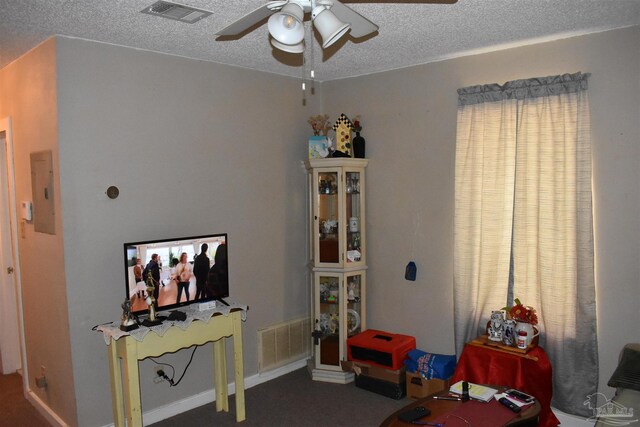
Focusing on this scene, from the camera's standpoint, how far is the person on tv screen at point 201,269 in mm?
3398

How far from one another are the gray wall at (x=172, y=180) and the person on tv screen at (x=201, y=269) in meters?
0.30

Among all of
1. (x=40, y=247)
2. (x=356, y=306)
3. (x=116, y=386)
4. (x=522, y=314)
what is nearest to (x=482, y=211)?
(x=522, y=314)

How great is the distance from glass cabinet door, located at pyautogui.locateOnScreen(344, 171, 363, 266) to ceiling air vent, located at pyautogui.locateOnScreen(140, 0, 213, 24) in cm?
188

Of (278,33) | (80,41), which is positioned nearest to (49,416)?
(80,41)

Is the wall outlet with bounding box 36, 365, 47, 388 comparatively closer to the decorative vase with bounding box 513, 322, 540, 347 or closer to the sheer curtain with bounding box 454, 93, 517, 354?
the sheer curtain with bounding box 454, 93, 517, 354

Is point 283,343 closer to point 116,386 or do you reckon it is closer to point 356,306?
point 356,306

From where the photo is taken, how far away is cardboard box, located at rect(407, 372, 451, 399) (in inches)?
144

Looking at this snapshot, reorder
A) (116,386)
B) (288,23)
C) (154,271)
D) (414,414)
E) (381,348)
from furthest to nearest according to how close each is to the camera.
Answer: (381,348), (154,271), (116,386), (414,414), (288,23)

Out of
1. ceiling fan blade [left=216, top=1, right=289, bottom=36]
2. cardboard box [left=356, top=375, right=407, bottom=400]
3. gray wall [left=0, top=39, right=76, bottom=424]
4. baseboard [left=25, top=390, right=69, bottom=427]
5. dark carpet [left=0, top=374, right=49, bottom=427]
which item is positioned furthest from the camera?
cardboard box [left=356, top=375, right=407, bottom=400]

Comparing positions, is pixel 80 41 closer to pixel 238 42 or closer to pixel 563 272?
pixel 238 42

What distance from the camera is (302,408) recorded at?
3.66 meters

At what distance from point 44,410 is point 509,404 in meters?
3.17

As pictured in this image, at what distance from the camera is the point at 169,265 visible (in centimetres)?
324

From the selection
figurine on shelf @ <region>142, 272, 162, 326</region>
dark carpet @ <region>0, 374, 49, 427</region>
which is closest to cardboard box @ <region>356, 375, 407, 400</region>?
figurine on shelf @ <region>142, 272, 162, 326</region>
